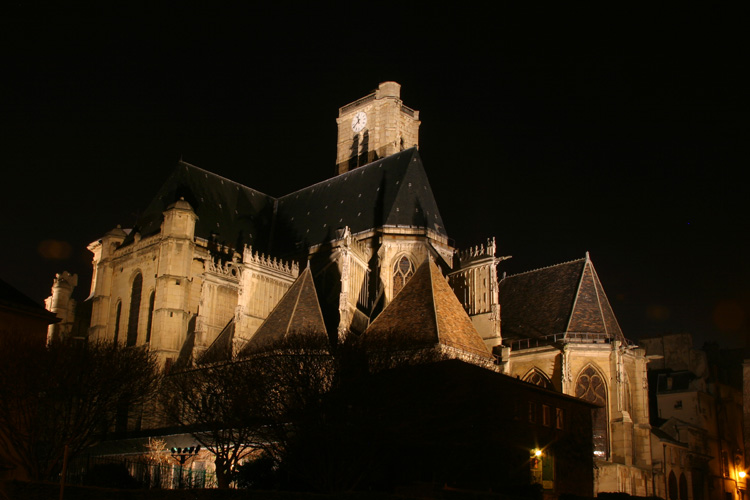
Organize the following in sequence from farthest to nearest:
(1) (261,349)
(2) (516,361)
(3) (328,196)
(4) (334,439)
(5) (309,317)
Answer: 1. (3) (328,196)
2. (2) (516,361)
3. (5) (309,317)
4. (1) (261,349)
5. (4) (334,439)

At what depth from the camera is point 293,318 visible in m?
30.8

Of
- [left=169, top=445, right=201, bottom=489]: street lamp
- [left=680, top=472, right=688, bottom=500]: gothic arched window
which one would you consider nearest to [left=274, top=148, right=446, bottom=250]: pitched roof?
[left=169, top=445, right=201, bottom=489]: street lamp

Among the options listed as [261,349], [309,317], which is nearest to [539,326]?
[309,317]

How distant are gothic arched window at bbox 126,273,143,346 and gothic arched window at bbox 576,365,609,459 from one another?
2177cm

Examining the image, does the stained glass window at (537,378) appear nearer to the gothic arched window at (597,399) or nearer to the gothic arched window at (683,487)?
the gothic arched window at (597,399)

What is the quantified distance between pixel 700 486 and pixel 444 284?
69.6ft

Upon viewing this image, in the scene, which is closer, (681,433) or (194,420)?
(194,420)

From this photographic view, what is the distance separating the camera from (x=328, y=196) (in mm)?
46812

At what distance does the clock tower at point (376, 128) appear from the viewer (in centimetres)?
5594

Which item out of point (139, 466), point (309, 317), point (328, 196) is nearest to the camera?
point (139, 466)

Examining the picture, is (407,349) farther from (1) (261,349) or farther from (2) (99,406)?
(2) (99,406)

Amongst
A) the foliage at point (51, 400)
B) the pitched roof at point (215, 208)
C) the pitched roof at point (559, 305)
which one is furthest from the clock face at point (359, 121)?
the foliage at point (51, 400)

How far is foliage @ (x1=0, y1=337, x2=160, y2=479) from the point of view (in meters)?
23.8

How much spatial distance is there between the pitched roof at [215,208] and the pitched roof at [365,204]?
1.43 meters
